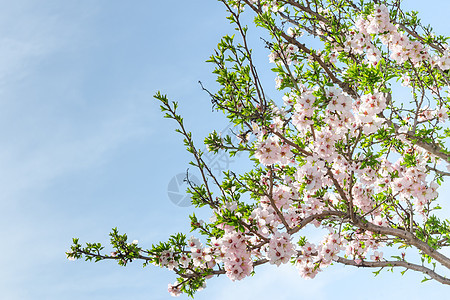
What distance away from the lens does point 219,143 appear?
496 centimetres

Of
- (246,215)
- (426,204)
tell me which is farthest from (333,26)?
(246,215)

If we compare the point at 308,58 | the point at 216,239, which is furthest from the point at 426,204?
the point at 216,239

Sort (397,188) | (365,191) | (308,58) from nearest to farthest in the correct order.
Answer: (397,188), (365,191), (308,58)

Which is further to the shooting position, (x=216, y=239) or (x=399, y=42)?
(x=399, y=42)

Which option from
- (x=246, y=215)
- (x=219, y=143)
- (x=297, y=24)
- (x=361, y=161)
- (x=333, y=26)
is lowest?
(x=246, y=215)

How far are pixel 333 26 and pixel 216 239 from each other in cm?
451

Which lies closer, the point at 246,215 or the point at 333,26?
the point at 246,215

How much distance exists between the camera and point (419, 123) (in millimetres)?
6887

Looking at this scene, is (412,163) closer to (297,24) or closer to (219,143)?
(219,143)

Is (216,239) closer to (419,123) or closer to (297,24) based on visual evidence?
(419,123)

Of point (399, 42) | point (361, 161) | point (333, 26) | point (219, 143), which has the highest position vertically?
point (333, 26)

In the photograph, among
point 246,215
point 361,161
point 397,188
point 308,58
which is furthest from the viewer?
point 308,58

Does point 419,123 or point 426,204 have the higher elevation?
point 419,123

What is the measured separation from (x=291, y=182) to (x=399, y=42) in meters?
3.28
